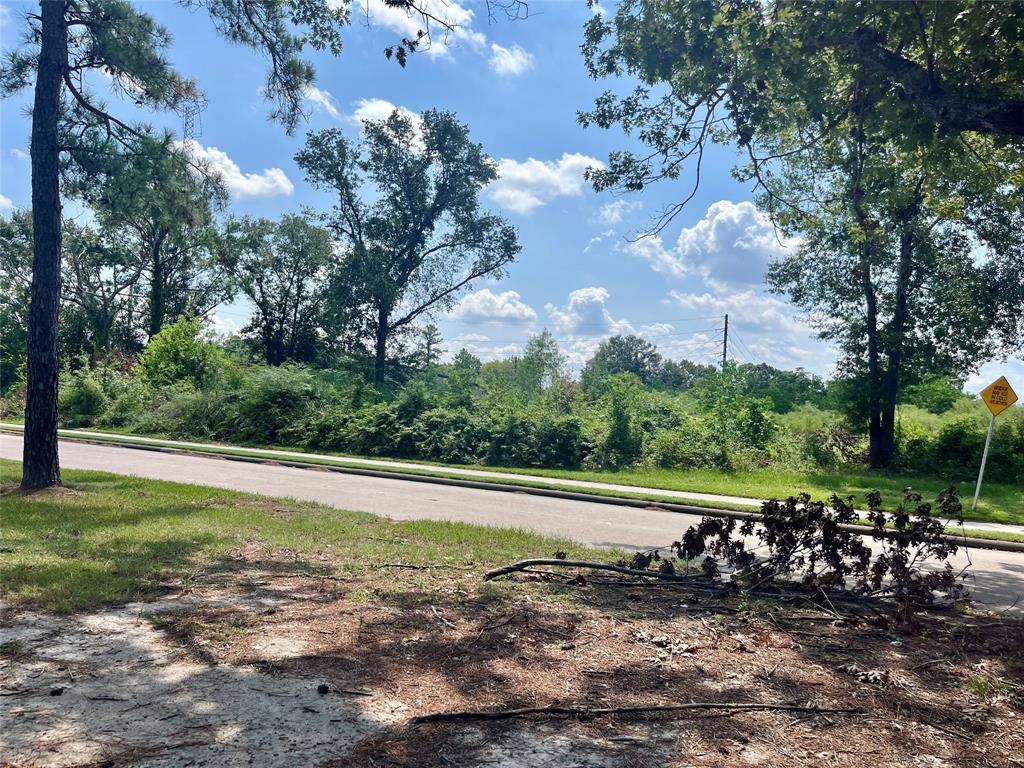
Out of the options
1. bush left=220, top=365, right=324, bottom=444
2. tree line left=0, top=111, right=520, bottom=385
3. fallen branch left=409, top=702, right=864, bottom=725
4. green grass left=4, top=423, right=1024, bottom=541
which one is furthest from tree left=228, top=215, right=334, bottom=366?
fallen branch left=409, top=702, right=864, bottom=725

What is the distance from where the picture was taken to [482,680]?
152 inches

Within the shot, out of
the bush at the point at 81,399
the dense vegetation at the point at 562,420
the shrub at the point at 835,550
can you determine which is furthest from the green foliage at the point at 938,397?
the bush at the point at 81,399

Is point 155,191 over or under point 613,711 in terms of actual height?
over

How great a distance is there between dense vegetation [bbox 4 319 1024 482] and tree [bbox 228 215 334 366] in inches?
619

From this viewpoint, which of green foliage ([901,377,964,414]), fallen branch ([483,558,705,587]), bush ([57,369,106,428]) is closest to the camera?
fallen branch ([483,558,705,587])

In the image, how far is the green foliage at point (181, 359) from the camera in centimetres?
3375

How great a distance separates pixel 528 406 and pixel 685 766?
21.5 metres

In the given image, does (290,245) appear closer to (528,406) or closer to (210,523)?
(528,406)

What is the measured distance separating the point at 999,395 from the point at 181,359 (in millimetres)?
34808

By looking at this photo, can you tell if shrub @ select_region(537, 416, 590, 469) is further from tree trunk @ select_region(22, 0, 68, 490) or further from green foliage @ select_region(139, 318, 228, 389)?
green foliage @ select_region(139, 318, 228, 389)

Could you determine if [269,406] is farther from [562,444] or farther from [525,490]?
[525,490]

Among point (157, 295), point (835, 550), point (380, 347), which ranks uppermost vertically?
point (157, 295)

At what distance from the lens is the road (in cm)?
923

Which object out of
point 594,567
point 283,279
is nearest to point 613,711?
point 594,567
